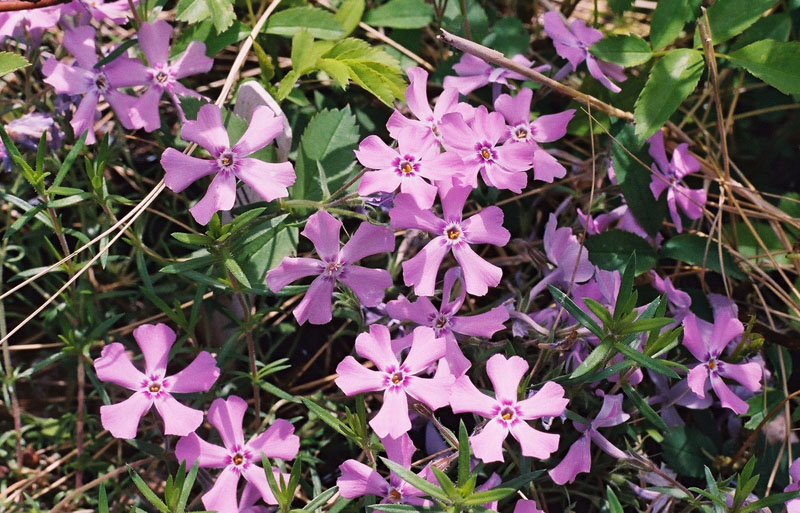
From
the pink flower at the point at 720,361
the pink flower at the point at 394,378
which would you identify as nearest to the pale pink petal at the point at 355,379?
the pink flower at the point at 394,378

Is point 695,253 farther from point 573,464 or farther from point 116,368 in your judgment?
point 116,368

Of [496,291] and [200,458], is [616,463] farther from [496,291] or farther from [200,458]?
[200,458]

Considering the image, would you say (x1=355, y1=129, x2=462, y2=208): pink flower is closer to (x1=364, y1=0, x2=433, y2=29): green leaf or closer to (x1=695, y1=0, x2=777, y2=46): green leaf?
(x1=364, y1=0, x2=433, y2=29): green leaf

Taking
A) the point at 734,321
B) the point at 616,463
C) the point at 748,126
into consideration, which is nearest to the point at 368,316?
the point at 616,463

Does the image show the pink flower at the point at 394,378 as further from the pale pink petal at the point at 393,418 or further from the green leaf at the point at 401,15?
the green leaf at the point at 401,15

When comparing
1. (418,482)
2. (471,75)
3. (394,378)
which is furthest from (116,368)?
(471,75)
